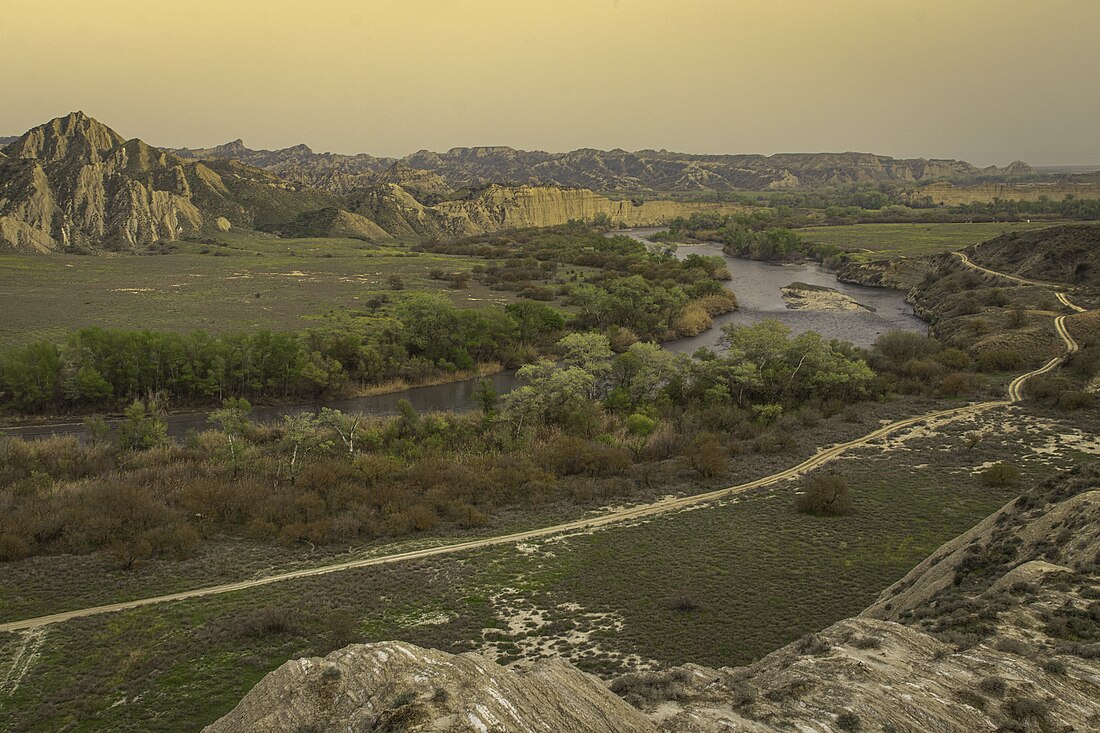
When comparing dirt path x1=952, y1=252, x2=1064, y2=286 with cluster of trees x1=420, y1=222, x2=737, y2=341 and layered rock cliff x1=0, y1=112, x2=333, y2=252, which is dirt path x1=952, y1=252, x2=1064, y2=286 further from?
layered rock cliff x1=0, y1=112, x2=333, y2=252

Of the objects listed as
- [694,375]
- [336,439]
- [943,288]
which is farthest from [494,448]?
[943,288]

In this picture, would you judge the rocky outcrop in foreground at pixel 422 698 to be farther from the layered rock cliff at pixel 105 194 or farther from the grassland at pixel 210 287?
the layered rock cliff at pixel 105 194

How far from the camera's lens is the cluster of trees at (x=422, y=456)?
26.5 m

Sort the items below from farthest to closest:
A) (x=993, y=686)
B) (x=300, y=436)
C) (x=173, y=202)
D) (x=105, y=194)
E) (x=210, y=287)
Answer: (x=173, y=202) → (x=105, y=194) → (x=210, y=287) → (x=300, y=436) → (x=993, y=686)

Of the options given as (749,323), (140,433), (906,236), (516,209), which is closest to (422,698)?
(140,433)

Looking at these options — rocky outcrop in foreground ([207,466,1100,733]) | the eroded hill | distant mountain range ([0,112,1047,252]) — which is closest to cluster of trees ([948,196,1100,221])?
the eroded hill

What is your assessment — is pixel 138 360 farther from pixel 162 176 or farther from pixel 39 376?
pixel 162 176

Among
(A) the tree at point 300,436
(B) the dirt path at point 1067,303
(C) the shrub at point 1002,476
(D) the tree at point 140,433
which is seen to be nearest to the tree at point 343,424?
(A) the tree at point 300,436

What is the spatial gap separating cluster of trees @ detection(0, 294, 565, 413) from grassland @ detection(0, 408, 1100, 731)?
28.6m

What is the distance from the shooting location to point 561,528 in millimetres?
27172

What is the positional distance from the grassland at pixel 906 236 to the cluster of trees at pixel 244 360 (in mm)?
81691

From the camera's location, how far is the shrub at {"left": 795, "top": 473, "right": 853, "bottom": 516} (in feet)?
87.6

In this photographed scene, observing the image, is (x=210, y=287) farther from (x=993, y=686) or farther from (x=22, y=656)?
(x=993, y=686)

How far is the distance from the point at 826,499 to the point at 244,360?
Answer: 125 feet
